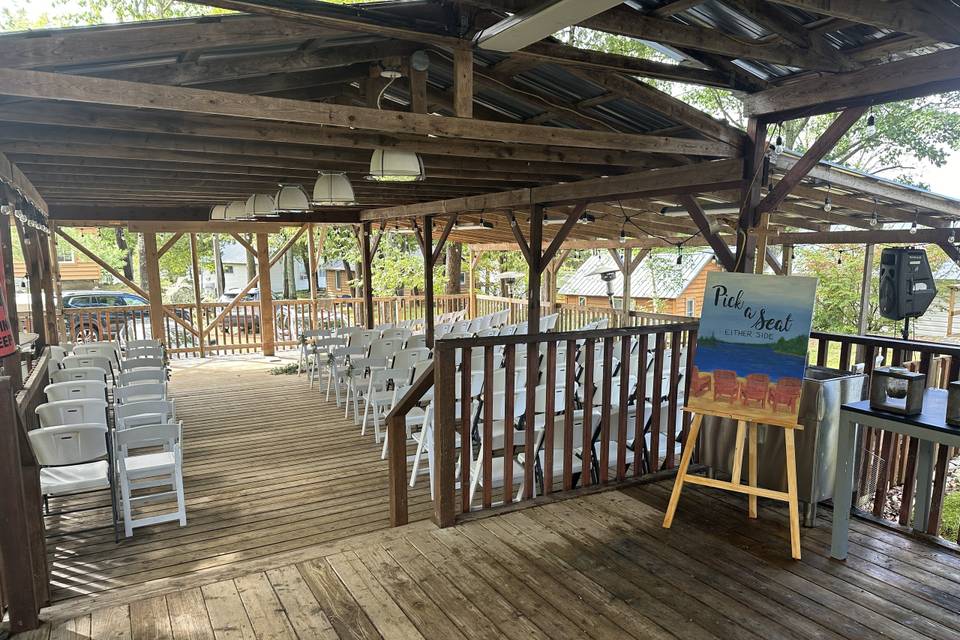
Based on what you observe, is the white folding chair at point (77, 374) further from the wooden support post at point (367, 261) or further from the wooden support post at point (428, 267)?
the wooden support post at point (367, 261)

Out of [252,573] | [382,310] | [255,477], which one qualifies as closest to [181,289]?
[382,310]

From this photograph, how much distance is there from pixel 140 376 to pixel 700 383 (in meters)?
5.60

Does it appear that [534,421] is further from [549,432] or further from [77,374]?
[77,374]

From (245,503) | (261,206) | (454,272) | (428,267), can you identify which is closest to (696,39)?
(261,206)

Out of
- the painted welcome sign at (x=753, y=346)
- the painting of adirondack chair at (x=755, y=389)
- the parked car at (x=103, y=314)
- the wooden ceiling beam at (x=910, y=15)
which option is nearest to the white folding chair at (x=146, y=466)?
the painted welcome sign at (x=753, y=346)

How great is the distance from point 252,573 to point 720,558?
218cm

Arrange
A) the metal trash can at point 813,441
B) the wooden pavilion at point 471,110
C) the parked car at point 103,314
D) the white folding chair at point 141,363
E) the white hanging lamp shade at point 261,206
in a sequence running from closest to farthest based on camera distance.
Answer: the wooden pavilion at point 471,110 → the metal trash can at point 813,441 → the white hanging lamp shade at point 261,206 → the white folding chair at point 141,363 → the parked car at point 103,314

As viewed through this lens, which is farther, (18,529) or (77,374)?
(77,374)

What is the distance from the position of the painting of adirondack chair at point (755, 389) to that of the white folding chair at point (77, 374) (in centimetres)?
556

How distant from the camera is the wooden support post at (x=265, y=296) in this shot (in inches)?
439

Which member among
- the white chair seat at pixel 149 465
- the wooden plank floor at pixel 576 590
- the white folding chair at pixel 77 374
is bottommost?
the white chair seat at pixel 149 465

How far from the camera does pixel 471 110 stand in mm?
3506

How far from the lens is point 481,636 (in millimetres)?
2217

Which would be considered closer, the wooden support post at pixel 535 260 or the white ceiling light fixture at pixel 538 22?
the white ceiling light fixture at pixel 538 22
